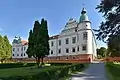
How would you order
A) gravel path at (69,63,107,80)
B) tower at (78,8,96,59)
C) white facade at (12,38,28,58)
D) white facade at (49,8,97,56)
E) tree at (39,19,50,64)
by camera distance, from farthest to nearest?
1. white facade at (12,38,28,58)
2. white facade at (49,8,97,56)
3. tower at (78,8,96,59)
4. tree at (39,19,50,64)
5. gravel path at (69,63,107,80)

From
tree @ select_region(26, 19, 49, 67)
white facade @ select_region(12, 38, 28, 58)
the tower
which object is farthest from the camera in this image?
white facade @ select_region(12, 38, 28, 58)

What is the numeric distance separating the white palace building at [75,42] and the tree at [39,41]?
25.3 m

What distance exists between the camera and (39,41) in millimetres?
48188

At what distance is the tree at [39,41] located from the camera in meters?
47.8

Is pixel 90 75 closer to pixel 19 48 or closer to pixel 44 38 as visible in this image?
pixel 44 38

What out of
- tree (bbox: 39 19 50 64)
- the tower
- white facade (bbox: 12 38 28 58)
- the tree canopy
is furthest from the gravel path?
white facade (bbox: 12 38 28 58)

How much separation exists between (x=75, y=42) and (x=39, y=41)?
1235 inches

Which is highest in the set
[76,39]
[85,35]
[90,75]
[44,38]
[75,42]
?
[85,35]

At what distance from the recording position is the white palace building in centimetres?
7281

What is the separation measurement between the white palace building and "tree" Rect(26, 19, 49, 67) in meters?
25.3

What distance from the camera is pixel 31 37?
168 ft

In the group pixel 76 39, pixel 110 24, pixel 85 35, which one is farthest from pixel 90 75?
pixel 76 39

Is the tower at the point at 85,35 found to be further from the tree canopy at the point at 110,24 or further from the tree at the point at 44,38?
the tree canopy at the point at 110,24

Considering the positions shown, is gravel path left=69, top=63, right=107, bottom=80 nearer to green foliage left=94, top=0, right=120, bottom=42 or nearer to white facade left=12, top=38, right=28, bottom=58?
green foliage left=94, top=0, right=120, bottom=42
